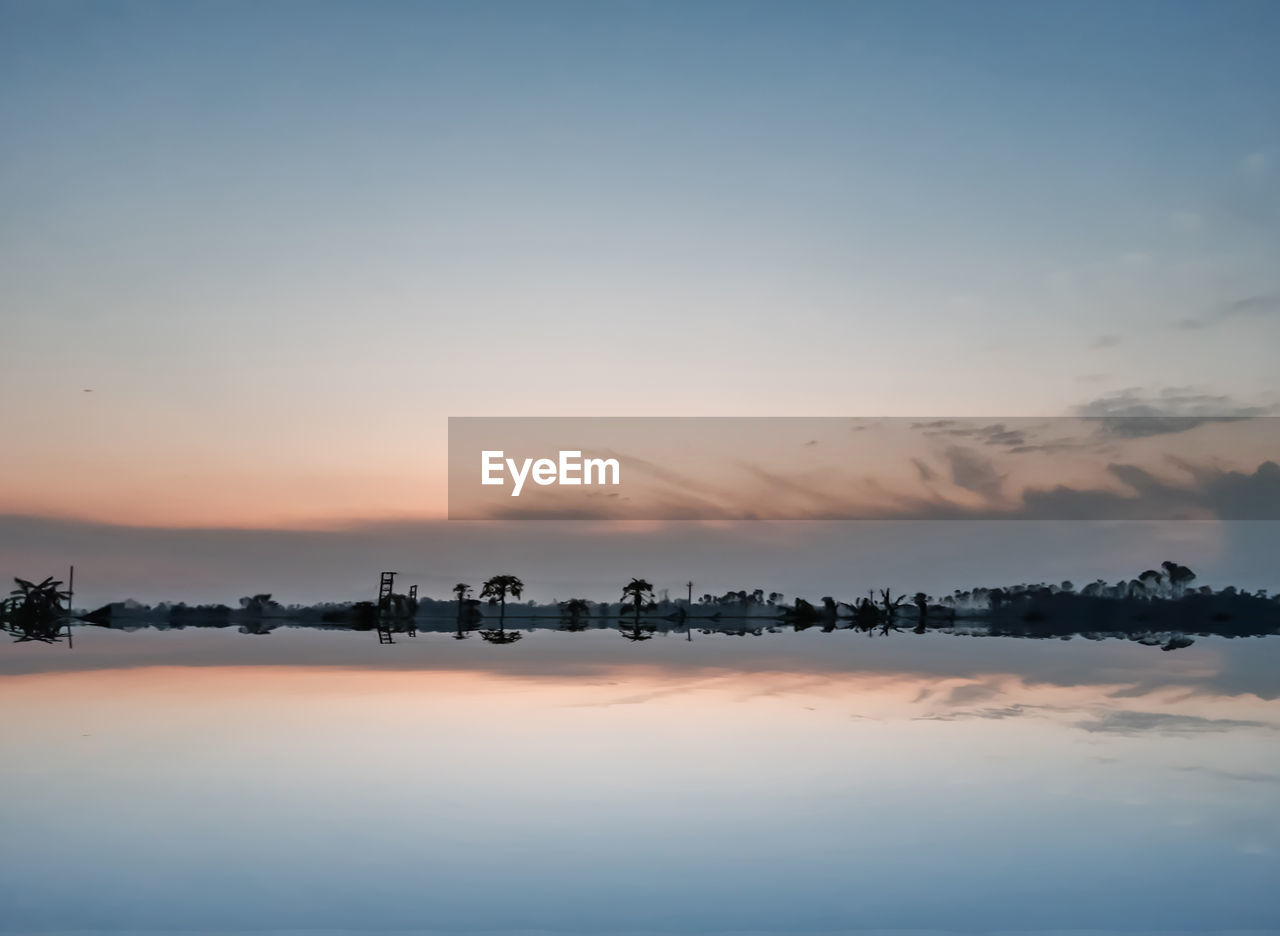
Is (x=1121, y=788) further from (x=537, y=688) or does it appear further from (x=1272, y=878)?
(x=537, y=688)

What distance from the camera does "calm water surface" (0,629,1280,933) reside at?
25.3 feet

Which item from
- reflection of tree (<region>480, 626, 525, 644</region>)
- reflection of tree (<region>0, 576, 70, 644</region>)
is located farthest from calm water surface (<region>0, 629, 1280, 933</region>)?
reflection of tree (<region>0, 576, 70, 644</region>)

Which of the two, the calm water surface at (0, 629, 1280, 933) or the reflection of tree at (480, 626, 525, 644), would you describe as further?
the reflection of tree at (480, 626, 525, 644)

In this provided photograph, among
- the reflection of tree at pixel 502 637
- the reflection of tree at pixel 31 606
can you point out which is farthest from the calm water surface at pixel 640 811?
the reflection of tree at pixel 31 606

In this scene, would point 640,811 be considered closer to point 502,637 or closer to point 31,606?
point 502,637

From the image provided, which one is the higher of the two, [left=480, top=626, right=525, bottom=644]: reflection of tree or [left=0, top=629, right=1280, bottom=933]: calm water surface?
[left=0, top=629, right=1280, bottom=933]: calm water surface

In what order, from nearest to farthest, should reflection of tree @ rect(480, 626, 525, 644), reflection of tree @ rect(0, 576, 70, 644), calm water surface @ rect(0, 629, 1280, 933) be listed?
calm water surface @ rect(0, 629, 1280, 933)
reflection of tree @ rect(480, 626, 525, 644)
reflection of tree @ rect(0, 576, 70, 644)

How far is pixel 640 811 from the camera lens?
A: 409 inches

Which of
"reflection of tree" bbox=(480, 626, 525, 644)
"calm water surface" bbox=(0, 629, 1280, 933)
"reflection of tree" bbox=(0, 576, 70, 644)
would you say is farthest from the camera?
"reflection of tree" bbox=(0, 576, 70, 644)

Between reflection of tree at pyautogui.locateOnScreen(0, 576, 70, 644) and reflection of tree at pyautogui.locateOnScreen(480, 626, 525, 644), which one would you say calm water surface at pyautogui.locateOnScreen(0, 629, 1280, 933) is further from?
reflection of tree at pyautogui.locateOnScreen(0, 576, 70, 644)

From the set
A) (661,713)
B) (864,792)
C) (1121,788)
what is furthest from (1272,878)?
(661,713)

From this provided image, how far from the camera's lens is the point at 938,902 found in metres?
7.84

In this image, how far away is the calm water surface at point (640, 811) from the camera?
7.72m

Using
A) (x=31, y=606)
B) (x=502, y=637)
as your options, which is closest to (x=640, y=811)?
Answer: (x=502, y=637)
